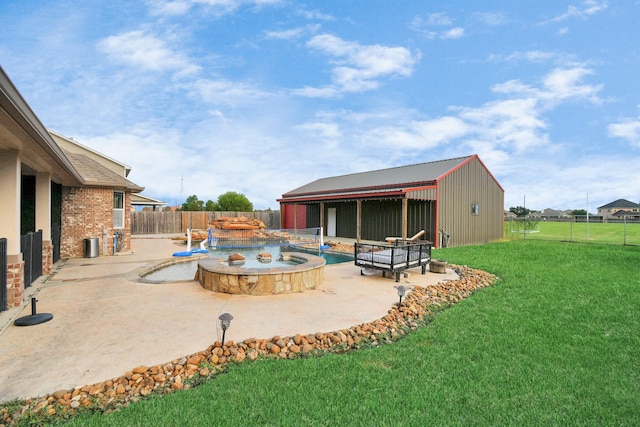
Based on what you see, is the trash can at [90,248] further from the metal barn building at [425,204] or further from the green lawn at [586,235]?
the green lawn at [586,235]

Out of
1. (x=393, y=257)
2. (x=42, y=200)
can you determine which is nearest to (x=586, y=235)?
(x=393, y=257)

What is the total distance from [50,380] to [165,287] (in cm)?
386

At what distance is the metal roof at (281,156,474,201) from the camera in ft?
56.4

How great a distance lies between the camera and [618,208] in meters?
63.3

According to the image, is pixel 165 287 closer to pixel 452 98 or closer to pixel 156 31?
pixel 156 31

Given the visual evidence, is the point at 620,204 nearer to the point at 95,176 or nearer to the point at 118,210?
the point at 118,210

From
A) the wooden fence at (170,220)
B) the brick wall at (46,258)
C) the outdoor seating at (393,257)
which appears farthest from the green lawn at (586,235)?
the brick wall at (46,258)

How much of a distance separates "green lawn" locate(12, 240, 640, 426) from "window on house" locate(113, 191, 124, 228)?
1203cm

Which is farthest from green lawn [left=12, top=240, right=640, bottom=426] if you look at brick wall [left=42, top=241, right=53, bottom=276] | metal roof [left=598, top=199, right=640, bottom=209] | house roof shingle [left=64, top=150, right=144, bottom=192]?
metal roof [left=598, top=199, right=640, bottom=209]

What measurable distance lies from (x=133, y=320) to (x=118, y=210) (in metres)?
9.91

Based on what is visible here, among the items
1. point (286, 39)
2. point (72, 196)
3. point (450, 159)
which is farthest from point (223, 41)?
point (450, 159)

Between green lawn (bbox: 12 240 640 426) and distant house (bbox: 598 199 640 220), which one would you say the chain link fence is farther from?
distant house (bbox: 598 199 640 220)

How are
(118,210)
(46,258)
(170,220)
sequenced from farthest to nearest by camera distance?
1. (170,220)
2. (118,210)
3. (46,258)

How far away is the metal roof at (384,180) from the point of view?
17203mm
